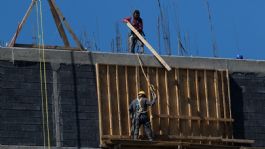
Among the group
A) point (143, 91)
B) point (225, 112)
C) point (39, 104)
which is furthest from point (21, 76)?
point (225, 112)

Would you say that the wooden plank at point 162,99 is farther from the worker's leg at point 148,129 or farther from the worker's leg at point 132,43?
the worker's leg at point 132,43

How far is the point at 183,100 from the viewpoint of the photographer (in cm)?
3431

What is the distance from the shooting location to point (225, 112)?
34688mm

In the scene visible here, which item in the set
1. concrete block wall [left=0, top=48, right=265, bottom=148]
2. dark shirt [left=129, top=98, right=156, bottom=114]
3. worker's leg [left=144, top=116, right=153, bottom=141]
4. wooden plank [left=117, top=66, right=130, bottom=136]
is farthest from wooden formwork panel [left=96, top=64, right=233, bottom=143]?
worker's leg [left=144, top=116, right=153, bottom=141]

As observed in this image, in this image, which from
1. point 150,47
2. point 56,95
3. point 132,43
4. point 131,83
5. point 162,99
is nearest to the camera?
point 56,95

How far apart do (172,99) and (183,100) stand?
0.96 ft

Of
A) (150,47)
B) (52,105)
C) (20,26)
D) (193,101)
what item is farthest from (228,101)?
(20,26)

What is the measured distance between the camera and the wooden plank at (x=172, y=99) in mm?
34000

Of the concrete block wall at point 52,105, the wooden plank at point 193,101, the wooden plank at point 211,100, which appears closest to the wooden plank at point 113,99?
the concrete block wall at point 52,105

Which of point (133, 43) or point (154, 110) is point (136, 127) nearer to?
point (154, 110)

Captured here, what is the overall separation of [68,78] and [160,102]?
8.05 ft

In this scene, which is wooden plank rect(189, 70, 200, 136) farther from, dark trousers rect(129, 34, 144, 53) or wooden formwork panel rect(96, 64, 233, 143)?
dark trousers rect(129, 34, 144, 53)

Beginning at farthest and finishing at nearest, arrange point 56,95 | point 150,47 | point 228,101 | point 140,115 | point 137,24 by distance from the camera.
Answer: point 137,24 < point 228,101 < point 150,47 < point 56,95 < point 140,115

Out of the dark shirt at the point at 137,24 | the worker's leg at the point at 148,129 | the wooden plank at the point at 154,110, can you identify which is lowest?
the worker's leg at the point at 148,129
